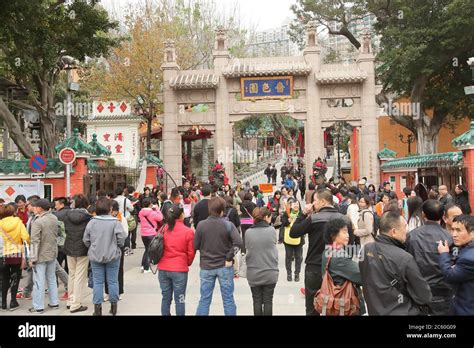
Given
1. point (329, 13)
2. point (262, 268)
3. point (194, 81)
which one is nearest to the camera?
point (262, 268)

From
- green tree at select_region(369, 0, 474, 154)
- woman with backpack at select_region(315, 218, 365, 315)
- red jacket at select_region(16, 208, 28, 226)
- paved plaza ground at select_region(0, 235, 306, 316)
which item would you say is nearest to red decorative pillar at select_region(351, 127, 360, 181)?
green tree at select_region(369, 0, 474, 154)

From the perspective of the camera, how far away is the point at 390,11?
95.0 ft

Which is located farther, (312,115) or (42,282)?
(312,115)

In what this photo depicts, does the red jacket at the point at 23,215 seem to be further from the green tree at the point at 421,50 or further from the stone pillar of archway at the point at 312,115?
the green tree at the point at 421,50

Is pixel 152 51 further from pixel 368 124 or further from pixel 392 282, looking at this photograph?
pixel 392 282

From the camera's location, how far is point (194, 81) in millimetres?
23734

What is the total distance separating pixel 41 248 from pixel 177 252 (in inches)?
95.7

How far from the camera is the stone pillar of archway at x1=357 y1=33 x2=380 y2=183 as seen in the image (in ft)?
77.9

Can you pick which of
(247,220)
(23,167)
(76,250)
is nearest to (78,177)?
(23,167)

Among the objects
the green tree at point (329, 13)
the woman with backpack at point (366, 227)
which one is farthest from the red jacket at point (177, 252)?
the green tree at point (329, 13)

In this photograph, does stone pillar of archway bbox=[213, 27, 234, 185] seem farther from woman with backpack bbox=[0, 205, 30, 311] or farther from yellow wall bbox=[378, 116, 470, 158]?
woman with backpack bbox=[0, 205, 30, 311]

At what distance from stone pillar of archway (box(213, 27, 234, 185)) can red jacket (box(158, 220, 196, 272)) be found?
17685 mm

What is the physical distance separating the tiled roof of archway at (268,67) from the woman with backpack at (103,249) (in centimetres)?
1734
